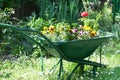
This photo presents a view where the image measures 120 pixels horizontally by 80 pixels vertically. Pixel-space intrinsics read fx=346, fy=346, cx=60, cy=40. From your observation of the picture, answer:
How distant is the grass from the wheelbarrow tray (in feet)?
1.40

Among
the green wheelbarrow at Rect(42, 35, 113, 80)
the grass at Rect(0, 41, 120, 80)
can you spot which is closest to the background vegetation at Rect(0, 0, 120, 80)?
the grass at Rect(0, 41, 120, 80)

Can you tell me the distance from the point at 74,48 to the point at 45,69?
101cm

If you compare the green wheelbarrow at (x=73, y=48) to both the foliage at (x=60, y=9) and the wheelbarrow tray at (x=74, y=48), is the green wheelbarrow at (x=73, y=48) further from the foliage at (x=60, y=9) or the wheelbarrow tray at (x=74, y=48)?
the foliage at (x=60, y=9)

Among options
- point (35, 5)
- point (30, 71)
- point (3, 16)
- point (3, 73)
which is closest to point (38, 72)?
point (30, 71)

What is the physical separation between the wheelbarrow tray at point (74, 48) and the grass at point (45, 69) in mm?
427

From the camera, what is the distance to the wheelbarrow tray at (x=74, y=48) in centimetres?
381

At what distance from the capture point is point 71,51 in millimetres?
3926

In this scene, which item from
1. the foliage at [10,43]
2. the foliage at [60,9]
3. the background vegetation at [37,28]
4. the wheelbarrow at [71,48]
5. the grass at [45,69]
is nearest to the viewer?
the wheelbarrow at [71,48]

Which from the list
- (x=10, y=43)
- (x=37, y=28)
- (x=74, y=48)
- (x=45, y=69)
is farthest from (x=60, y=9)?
(x=74, y=48)

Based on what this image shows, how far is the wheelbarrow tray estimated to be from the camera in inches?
150

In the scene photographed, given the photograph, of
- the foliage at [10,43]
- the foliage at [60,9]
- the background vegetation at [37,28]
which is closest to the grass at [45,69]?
the background vegetation at [37,28]

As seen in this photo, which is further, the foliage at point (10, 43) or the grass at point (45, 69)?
the foliage at point (10, 43)

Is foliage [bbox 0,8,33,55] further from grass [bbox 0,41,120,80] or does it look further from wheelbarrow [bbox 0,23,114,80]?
wheelbarrow [bbox 0,23,114,80]

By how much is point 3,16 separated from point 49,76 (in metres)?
1.97
